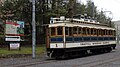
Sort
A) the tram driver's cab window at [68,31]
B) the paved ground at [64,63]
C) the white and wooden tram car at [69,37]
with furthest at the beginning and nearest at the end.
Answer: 1. the tram driver's cab window at [68,31]
2. the white and wooden tram car at [69,37]
3. the paved ground at [64,63]

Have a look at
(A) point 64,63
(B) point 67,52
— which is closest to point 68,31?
(B) point 67,52

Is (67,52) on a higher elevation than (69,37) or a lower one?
lower

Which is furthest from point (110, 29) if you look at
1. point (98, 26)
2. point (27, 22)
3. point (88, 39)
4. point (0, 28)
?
point (0, 28)

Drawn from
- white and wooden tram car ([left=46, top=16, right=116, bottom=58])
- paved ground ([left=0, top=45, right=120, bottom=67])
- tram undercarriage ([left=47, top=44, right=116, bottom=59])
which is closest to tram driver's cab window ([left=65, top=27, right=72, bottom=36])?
white and wooden tram car ([left=46, top=16, right=116, bottom=58])

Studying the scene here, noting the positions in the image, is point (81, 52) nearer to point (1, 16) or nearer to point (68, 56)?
point (68, 56)

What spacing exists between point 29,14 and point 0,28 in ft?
15.9

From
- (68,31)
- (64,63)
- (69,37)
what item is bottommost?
(64,63)

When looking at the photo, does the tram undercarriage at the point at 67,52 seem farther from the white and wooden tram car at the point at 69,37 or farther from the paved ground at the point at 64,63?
the paved ground at the point at 64,63

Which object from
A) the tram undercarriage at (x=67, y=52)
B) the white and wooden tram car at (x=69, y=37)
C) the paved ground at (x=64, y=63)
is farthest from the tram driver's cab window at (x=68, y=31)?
the paved ground at (x=64, y=63)

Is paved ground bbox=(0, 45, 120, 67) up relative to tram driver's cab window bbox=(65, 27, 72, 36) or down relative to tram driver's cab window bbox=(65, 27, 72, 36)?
down

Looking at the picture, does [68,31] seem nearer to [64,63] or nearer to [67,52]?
[67,52]

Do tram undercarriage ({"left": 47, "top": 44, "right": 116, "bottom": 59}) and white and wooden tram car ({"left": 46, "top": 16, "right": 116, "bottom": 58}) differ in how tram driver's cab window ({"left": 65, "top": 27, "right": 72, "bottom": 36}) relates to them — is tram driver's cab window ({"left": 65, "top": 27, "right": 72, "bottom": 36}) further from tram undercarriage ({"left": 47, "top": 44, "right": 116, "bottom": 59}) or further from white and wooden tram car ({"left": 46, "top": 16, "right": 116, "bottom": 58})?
tram undercarriage ({"left": 47, "top": 44, "right": 116, "bottom": 59})

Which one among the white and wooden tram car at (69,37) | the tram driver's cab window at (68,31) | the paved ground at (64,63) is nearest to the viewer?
the paved ground at (64,63)

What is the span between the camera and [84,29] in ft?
95.1
